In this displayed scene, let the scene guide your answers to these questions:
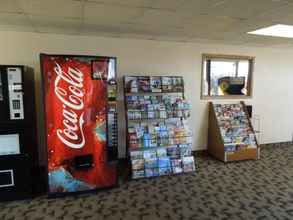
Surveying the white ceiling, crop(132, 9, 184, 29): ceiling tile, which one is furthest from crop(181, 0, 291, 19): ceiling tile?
crop(132, 9, 184, 29): ceiling tile

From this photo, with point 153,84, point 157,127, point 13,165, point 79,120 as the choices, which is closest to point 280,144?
point 157,127

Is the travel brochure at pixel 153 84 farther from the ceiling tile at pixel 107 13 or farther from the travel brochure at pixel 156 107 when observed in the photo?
the ceiling tile at pixel 107 13

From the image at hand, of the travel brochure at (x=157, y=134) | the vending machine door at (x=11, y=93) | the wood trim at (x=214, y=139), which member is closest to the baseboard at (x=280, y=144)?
the wood trim at (x=214, y=139)

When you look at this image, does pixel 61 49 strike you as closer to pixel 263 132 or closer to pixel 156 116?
pixel 156 116

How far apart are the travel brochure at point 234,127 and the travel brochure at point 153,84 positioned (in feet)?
3.71

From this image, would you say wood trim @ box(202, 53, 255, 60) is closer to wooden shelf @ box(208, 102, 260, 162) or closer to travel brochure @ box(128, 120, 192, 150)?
wooden shelf @ box(208, 102, 260, 162)

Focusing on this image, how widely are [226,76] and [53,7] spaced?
378 cm

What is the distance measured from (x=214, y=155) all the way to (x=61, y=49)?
3.68 meters

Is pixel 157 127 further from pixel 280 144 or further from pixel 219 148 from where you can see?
pixel 280 144

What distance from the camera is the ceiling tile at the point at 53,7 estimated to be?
2.23 m

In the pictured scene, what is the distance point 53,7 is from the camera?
239cm

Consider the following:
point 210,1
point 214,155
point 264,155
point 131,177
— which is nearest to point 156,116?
point 131,177

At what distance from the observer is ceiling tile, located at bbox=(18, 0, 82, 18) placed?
223cm

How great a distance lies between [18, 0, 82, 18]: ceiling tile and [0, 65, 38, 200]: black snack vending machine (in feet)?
2.53
